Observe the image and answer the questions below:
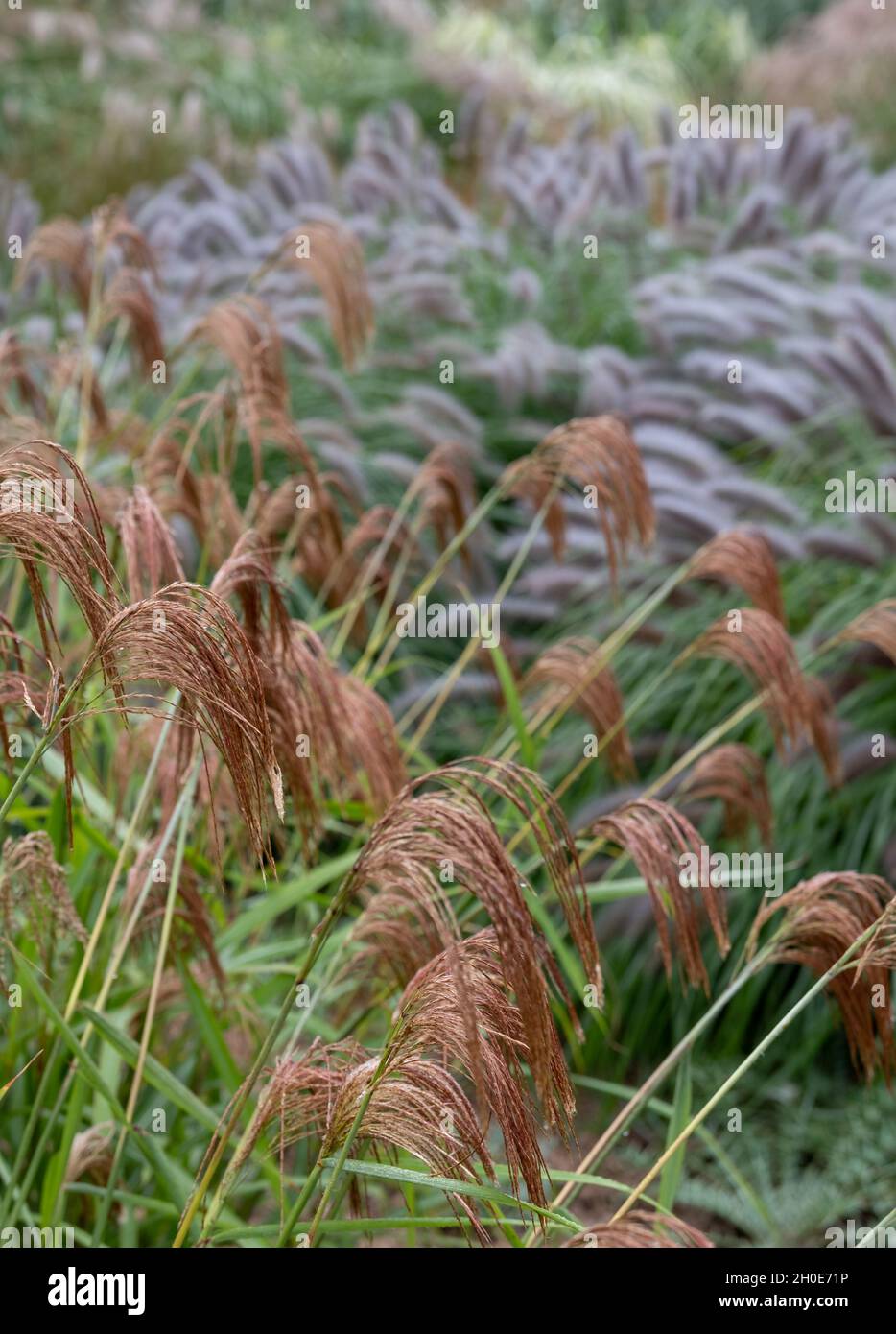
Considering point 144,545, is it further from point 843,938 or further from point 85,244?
point 85,244

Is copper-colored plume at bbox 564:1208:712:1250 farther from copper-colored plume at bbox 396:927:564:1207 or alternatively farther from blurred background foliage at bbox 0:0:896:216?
blurred background foliage at bbox 0:0:896:216

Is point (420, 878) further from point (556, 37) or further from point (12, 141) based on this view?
point (556, 37)

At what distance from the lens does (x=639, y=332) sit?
528 cm

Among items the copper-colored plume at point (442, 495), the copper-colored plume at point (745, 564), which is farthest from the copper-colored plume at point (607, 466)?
the copper-colored plume at point (442, 495)

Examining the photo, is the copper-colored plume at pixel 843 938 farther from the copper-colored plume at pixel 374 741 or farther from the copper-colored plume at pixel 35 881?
the copper-colored plume at pixel 35 881

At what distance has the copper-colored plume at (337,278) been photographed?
261 centimetres

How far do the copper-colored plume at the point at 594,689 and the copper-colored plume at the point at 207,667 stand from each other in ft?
3.45

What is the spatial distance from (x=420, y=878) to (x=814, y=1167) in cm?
230

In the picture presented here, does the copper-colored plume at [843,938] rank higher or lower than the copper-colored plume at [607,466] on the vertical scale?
lower

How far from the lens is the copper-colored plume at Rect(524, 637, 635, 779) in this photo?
229 centimetres

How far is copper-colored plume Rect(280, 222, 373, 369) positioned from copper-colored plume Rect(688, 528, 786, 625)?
80 centimetres

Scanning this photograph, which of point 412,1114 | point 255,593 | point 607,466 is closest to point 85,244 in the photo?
point 607,466
